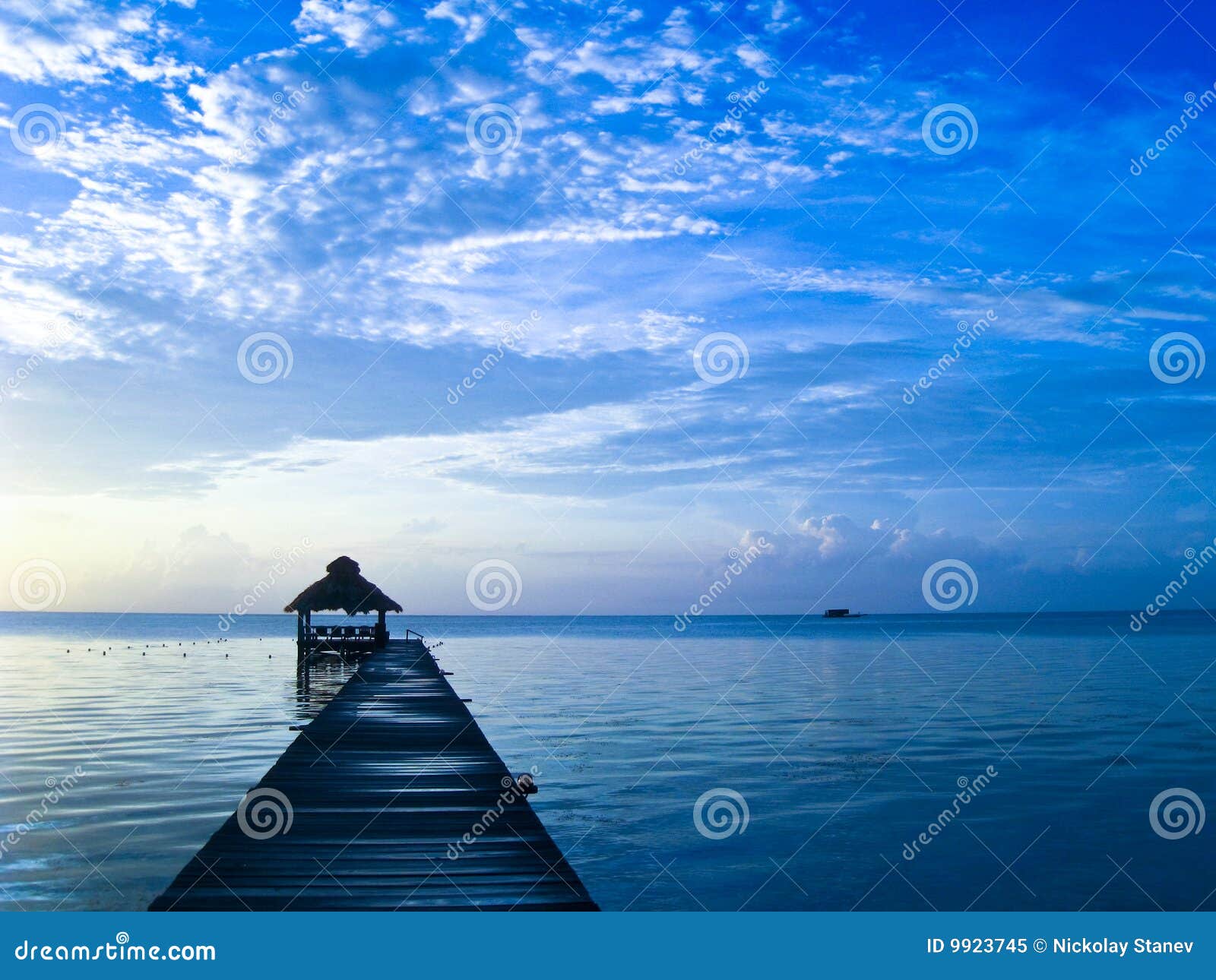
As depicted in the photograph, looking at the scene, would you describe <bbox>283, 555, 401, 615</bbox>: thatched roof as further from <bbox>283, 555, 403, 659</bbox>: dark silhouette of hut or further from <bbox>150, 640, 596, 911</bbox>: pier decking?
<bbox>150, 640, 596, 911</bbox>: pier decking

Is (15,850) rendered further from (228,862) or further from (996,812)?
(996,812)

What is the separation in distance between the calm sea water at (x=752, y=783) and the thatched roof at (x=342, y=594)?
3065mm

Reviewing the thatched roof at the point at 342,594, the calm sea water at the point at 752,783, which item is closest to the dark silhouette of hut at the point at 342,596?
the thatched roof at the point at 342,594

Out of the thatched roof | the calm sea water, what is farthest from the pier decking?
the thatched roof

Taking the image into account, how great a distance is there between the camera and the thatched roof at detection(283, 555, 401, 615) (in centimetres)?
3450

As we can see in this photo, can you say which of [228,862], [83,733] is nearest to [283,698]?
[83,733]

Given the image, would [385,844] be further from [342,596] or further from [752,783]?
[342,596]

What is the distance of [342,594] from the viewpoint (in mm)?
34562

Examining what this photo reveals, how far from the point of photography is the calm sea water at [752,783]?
1133cm

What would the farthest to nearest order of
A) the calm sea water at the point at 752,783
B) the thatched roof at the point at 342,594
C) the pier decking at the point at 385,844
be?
the thatched roof at the point at 342,594
the calm sea water at the point at 752,783
the pier decking at the point at 385,844

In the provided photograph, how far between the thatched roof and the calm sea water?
3065 millimetres

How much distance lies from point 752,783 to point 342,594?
21.9m

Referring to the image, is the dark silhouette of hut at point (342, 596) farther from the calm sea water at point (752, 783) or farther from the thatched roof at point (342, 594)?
the calm sea water at point (752, 783)

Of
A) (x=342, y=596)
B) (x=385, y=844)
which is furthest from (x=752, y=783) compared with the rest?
(x=342, y=596)
